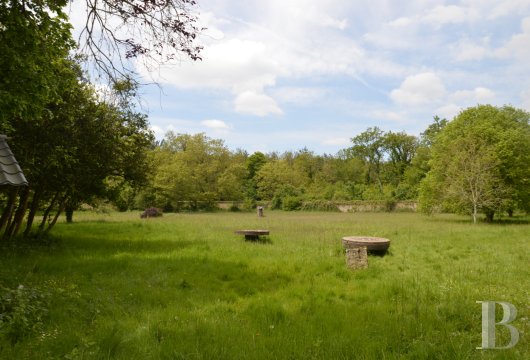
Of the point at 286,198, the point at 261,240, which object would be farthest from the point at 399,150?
the point at 261,240

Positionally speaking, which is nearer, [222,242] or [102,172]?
[102,172]

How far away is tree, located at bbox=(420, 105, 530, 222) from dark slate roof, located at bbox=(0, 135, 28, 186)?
95.2ft

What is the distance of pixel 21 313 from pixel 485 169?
30024 millimetres

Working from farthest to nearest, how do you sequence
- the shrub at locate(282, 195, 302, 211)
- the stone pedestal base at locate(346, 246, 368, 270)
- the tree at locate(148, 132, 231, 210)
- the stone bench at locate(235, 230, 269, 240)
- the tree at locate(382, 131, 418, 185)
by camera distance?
the tree at locate(382, 131, 418, 185) → the shrub at locate(282, 195, 302, 211) → the tree at locate(148, 132, 231, 210) → the stone bench at locate(235, 230, 269, 240) → the stone pedestal base at locate(346, 246, 368, 270)

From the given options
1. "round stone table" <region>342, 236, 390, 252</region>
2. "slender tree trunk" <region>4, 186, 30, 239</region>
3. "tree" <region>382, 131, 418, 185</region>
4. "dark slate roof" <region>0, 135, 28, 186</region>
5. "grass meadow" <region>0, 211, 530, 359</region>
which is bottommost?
"grass meadow" <region>0, 211, 530, 359</region>

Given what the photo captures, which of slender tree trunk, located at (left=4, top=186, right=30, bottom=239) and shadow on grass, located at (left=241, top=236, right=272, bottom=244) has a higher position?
slender tree trunk, located at (left=4, top=186, right=30, bottom=239)

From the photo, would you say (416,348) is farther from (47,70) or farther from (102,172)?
(102,172)

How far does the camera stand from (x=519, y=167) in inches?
1144

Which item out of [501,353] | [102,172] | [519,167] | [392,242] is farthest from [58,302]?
[519,167]

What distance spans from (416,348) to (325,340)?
1.28 m

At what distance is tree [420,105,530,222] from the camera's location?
2808 cm

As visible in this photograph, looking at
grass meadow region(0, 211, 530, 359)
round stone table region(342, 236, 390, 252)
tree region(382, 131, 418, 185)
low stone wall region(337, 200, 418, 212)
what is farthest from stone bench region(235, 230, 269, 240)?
tree region(382, 131, 418, 185)

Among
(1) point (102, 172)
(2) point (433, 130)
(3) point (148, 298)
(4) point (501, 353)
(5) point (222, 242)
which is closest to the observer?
(4) point (501, 353)

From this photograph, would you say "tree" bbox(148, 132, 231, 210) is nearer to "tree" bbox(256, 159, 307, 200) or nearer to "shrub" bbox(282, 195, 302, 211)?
"tree" bbox(256, 159, 307, 200)
